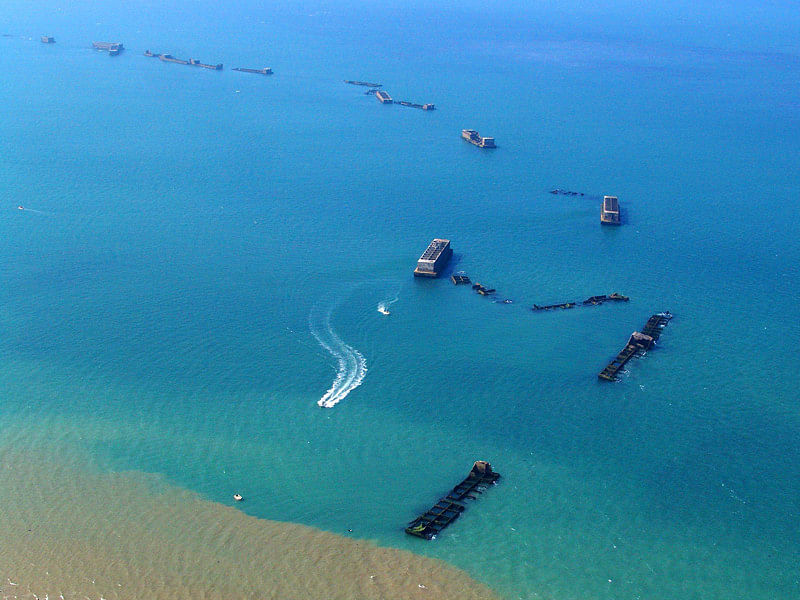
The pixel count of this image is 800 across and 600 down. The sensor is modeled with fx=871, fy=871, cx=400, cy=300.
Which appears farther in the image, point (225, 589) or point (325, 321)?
point (325, 321)

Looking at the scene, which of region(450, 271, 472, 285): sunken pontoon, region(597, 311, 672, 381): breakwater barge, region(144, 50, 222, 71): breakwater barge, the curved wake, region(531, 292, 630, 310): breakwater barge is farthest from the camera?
region(144, 50, 222, 71): breakwater barge

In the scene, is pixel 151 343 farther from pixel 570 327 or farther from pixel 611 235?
pixel 611 235

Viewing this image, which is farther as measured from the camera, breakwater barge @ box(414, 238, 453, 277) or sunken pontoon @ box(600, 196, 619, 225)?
sunken pontoon @ box(600, 196, 619, 225)

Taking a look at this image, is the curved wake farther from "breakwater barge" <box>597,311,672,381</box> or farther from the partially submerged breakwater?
the partially submerged breakwater

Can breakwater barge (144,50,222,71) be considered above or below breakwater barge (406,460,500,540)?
below

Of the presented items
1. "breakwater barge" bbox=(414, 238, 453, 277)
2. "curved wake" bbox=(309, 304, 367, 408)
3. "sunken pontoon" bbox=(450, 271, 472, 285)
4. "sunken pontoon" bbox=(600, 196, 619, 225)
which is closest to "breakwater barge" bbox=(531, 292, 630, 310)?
"sunken pontoon" bbox=(450, 271, 472, 285)

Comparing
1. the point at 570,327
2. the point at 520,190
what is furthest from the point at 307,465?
the point at 520,190
